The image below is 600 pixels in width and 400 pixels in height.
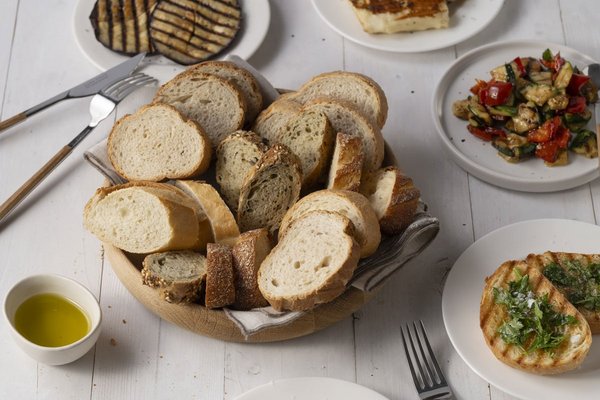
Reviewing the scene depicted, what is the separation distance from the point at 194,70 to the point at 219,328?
0.96 meters

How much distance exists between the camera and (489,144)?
11.2 feet

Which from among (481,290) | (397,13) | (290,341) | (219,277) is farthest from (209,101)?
(481,290)

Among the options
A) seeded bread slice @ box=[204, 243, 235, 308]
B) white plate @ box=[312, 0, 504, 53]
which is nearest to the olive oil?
seeded bread slice @ box=[204, 243, 235, 308]

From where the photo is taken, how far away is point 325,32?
12.7 feet

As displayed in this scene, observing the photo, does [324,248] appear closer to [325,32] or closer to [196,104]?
[196,104]

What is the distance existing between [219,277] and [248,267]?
0.10 metres

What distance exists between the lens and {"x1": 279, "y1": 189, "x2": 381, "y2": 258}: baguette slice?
268 centimetres

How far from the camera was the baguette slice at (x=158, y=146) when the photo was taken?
9.78ft

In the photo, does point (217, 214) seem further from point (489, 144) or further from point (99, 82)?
point (489, 144)

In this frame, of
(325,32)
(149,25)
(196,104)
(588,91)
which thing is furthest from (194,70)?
(588,91)

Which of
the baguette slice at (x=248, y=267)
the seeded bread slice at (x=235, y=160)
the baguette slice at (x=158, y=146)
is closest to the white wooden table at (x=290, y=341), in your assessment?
the baguette slice at (x=248, y=267)

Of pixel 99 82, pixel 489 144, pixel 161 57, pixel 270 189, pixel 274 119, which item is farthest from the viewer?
pixel 161 57

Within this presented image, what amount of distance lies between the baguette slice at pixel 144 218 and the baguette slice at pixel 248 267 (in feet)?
0.57

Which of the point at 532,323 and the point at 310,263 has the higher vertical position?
the point at 310,263
